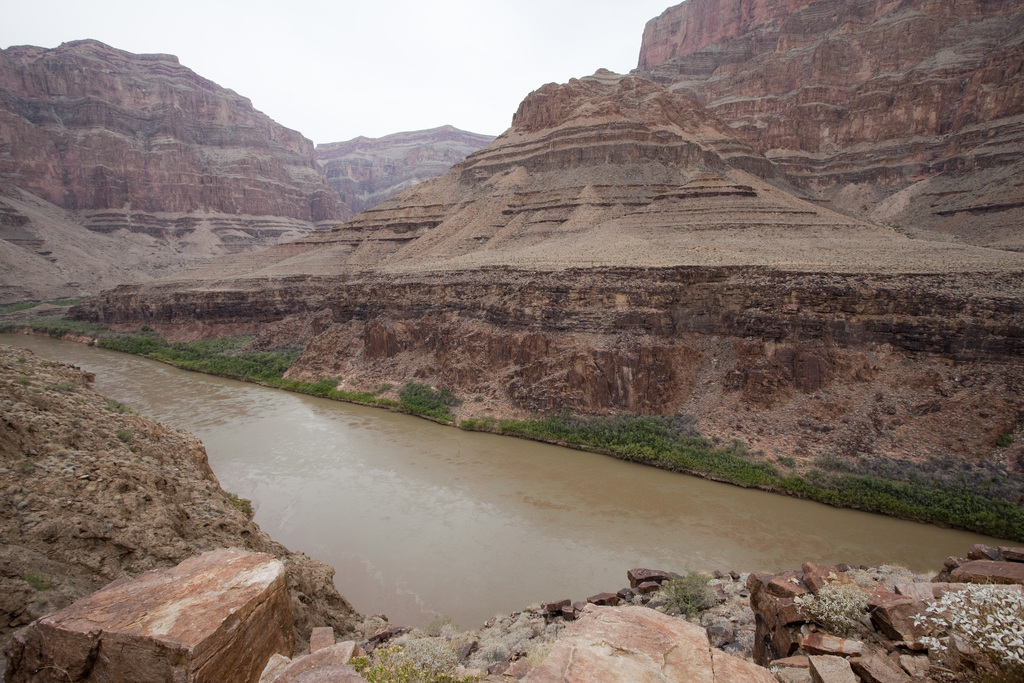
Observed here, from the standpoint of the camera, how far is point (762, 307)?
22.0m

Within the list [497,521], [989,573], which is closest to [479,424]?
[497,521]

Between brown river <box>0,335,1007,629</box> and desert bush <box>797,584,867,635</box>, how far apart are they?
6089mm

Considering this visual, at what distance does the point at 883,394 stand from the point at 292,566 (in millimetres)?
20215

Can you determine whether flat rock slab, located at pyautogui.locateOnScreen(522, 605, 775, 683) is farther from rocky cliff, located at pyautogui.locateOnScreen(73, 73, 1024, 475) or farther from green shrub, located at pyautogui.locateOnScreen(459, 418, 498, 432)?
green shrub, located at pyautogui.locateOnScreen(459, 418, 498, 432)

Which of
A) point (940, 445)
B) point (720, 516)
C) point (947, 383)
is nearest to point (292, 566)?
point (720, 516)

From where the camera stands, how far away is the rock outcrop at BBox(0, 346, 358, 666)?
642 centimetres

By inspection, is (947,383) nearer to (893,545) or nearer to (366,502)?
(893,545)

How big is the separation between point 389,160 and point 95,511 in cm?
16607

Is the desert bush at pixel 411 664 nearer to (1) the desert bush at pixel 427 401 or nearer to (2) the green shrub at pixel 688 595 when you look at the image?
(2) the green shrub at pixel 688 595

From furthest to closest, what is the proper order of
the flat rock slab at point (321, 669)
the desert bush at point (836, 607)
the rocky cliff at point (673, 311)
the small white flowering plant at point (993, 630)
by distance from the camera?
the rocky cliff at point (673, 311) < the desert bush at point (836, 607) < the flat rock slab at point (321, 669) < the small white flowering plant at point (993, 630)

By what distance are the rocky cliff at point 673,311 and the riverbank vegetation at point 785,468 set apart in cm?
74

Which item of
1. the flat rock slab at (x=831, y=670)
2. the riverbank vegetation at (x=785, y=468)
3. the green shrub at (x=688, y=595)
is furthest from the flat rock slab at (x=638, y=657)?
the riverbank vegetation at (x=785, y=468)

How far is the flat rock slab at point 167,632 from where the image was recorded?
4727 millimetres

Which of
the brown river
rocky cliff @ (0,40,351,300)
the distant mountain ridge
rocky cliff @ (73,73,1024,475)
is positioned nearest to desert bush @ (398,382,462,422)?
rocky cliff @ (73,73,1024,475)
